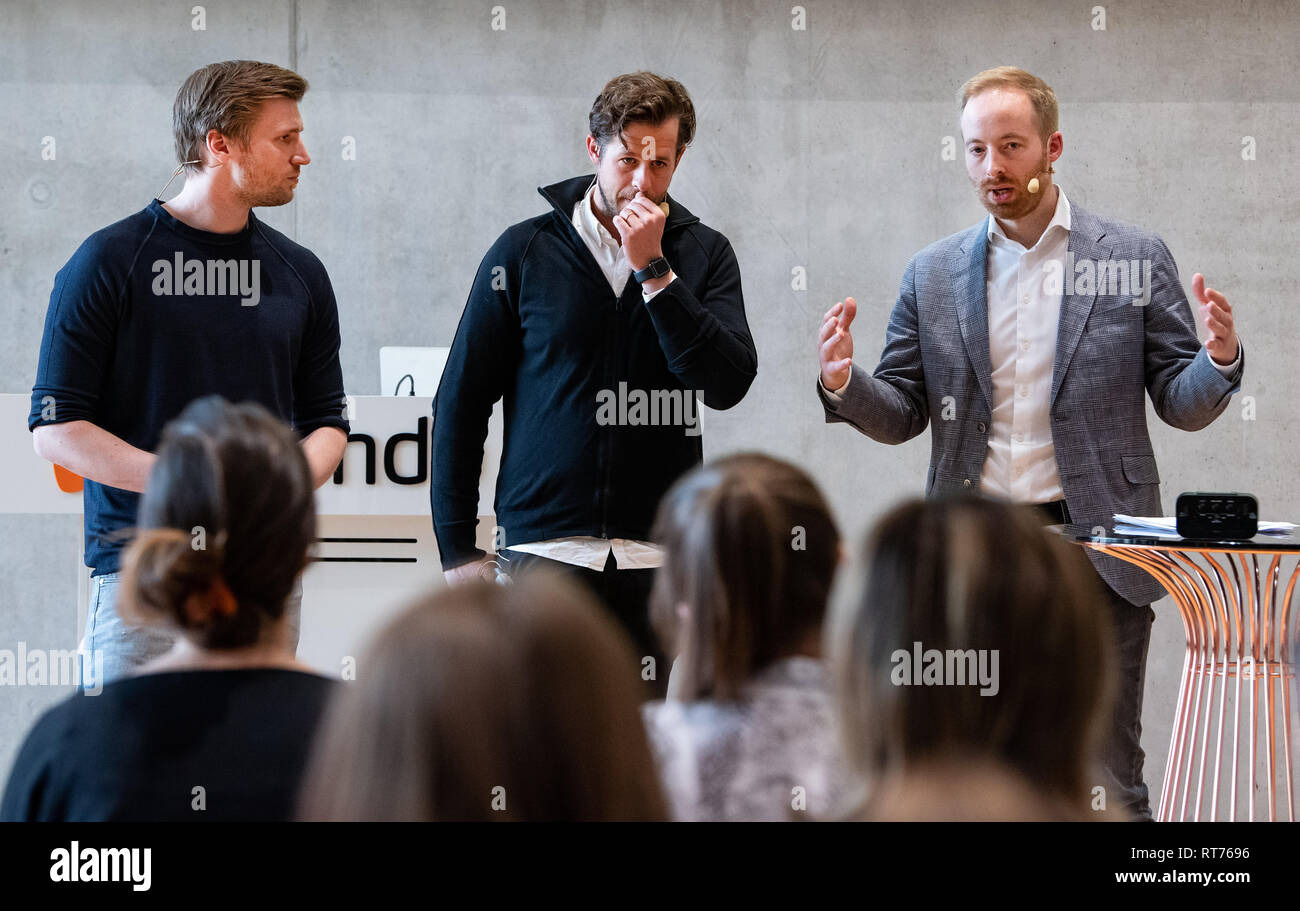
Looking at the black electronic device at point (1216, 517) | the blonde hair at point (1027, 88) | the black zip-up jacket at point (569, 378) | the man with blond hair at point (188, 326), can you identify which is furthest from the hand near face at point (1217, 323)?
the man with blond hair at point (188, 326)

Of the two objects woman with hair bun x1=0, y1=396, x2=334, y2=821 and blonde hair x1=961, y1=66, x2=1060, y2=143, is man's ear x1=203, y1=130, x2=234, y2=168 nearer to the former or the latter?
woman with hair bun x1=0, y1=396, x2=334, y2=821

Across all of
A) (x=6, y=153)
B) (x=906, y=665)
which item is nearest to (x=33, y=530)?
(x=6, y=153)

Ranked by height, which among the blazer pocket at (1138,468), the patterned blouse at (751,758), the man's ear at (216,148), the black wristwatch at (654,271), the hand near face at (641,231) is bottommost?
the patterned blouse at (751,758)

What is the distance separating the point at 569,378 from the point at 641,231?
0.30 metres

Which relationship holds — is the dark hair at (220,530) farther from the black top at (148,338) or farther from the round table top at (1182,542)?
the round table top at (1182,542)

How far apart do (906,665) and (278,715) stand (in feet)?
2.02

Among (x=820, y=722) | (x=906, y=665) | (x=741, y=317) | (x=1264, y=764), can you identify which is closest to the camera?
(x=906, y=665)

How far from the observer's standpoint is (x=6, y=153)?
4.59 m

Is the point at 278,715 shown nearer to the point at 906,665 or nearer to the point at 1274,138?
the point at 906,665

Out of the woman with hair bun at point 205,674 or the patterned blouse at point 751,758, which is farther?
the patterned blouse at point 751,758

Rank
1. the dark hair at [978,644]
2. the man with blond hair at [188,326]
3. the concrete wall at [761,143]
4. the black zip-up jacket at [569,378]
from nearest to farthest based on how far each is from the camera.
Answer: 1. the dark hair at [978,644]
2. the man with blond hair at [188,326]
3. the black zip-up jacket at [569,378]
4. the concrete wall at [761,143]

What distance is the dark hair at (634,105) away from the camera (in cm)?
229

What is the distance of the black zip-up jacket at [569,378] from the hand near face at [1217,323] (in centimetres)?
80

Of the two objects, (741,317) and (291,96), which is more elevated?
(291,96)
